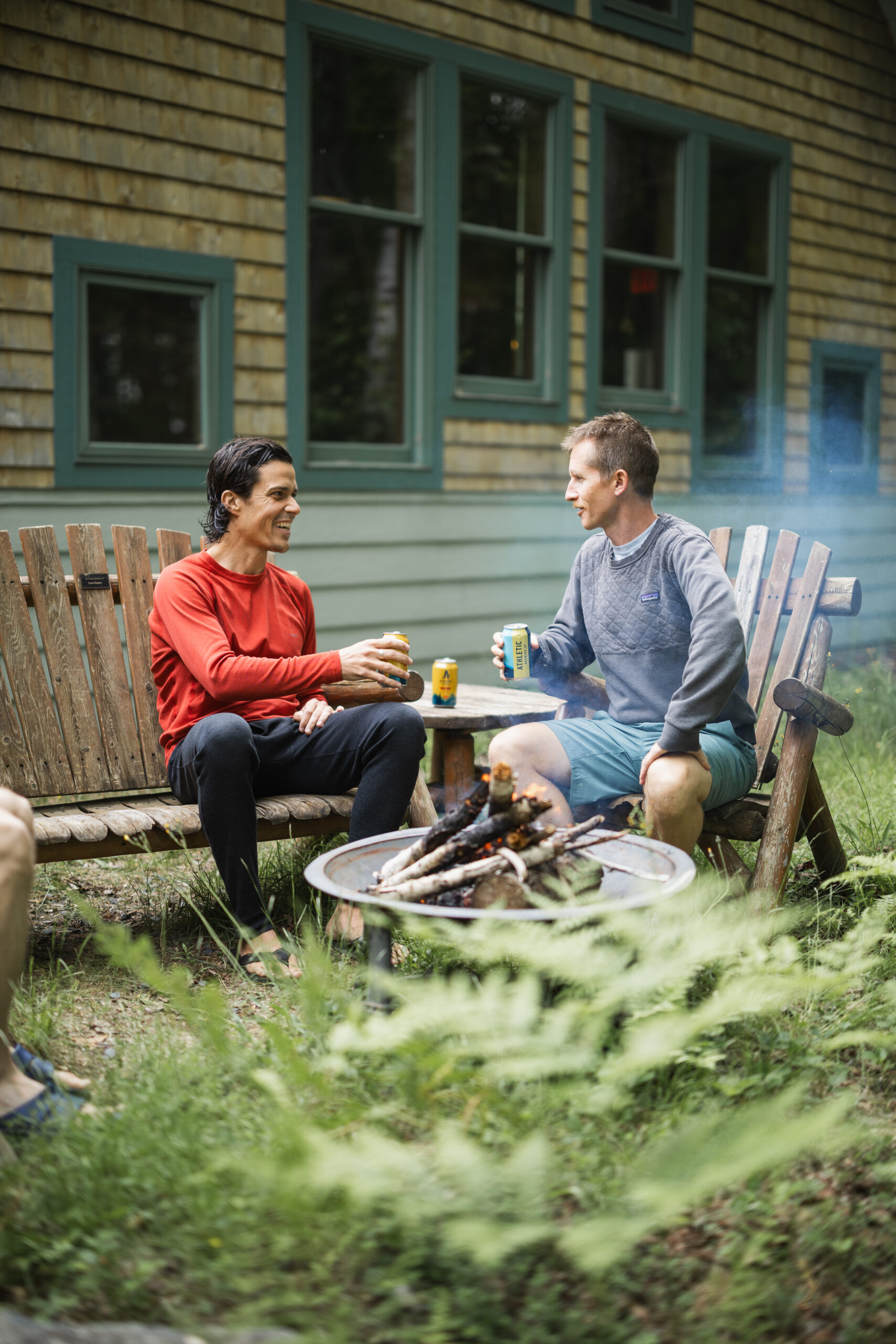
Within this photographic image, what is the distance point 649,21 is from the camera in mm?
7562

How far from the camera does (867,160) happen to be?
9344 mm

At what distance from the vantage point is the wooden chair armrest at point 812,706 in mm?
3180

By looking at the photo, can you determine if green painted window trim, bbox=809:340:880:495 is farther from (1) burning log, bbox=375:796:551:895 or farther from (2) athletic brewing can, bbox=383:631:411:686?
(1) burning log, bbox=375:796:551:895

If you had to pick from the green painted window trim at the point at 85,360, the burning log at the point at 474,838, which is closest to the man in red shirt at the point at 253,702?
the burning log at the point at 474,838

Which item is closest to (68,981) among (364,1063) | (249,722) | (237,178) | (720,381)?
(249,722)

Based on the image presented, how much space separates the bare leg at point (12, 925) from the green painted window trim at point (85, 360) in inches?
135

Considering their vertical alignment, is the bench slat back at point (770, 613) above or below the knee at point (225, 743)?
above

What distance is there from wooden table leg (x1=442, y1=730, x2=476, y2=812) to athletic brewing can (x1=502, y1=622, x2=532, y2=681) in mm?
486

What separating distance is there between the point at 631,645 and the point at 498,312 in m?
4.91

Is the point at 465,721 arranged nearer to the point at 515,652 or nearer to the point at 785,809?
the point at 515,652

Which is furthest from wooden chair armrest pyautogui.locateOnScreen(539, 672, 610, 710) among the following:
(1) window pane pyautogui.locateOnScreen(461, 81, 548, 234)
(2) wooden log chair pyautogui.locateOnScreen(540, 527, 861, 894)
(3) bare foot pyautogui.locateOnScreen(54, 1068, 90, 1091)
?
(1) window pane pyautogui.locateOnScreen(461, 81, 548, 234)

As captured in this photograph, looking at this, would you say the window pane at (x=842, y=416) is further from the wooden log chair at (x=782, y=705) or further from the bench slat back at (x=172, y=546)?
the bench slat back at (x=172, y=546)

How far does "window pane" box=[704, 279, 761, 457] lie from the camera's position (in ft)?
28.9

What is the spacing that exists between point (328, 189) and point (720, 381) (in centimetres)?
324
